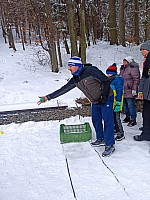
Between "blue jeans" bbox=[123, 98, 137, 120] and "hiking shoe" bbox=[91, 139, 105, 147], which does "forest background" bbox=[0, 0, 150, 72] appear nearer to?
"blue jeans" bbox=[123, 98, 137, 120]

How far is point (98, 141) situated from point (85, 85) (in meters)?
1.15

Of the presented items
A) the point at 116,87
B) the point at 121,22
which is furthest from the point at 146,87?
the point at 121,22

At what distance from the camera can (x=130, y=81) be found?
5180 millimetres

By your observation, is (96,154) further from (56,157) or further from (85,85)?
(85,85)

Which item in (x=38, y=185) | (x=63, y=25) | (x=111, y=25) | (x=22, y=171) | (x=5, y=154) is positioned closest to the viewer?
(x=38, y=185)

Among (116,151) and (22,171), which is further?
(116,151)

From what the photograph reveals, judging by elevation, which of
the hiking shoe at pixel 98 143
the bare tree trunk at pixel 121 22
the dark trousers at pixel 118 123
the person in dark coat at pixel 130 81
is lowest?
the hiking shoe at pixel 98 143

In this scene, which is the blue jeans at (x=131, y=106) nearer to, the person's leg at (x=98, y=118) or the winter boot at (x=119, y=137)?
the winter boot at (x=119, y=137)

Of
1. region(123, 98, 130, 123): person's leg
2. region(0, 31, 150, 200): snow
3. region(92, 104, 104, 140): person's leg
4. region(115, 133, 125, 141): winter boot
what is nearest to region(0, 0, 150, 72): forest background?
region(0, 31, 150, 200): snow

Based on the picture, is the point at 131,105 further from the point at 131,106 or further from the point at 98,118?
the point at 98,118

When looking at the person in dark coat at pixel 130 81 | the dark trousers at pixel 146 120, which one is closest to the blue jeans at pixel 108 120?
the dark trousers at pixel 146 120

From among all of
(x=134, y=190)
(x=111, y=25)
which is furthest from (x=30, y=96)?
(x=111, y=25)

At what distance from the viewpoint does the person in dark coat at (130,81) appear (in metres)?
5.09

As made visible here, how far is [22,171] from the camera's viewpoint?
3.82 m
